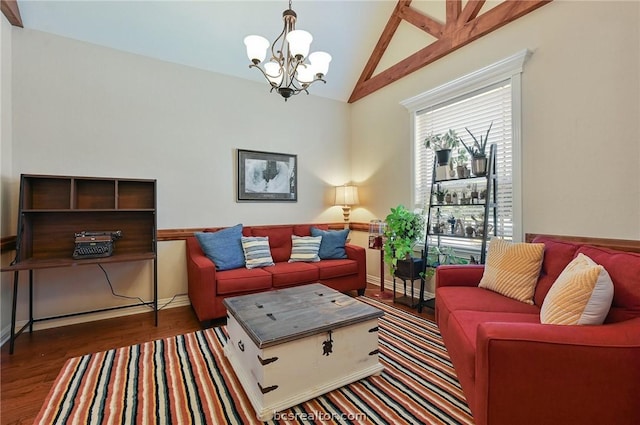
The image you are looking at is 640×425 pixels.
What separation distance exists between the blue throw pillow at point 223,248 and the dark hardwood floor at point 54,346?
0.63 metres

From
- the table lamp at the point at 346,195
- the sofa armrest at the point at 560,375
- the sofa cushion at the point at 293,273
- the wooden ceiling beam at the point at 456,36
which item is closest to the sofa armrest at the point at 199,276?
the sofa cushion at the point at 293,273

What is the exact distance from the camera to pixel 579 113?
7.11 feet

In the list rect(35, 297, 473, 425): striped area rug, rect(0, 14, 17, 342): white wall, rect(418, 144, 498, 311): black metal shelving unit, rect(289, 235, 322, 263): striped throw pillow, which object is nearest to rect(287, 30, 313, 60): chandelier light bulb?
rect(418, 144, 498, 311): black metal shelving unit

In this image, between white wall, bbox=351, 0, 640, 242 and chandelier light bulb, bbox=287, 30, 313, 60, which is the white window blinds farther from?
chandelier light bulb, bbox=287, 30, 313, 60

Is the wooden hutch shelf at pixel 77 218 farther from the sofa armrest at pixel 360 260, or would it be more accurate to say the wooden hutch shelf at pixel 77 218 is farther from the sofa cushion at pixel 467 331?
the sofa cushion at pixel 467 331

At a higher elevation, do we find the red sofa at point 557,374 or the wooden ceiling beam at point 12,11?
the wooden ceiling beam at point 12,11

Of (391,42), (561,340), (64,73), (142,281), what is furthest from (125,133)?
(561,340)

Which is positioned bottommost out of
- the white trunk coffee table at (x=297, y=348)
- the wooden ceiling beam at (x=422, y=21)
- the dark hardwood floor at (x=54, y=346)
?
the dark hardwood floor at (x=54, y=346)

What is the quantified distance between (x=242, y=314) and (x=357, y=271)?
192cm

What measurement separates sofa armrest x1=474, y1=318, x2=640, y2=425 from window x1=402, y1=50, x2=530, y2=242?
62.9 inches

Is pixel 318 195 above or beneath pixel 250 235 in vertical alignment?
above

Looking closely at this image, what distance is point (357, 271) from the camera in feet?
11.4

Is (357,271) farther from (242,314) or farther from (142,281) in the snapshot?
(142,281)

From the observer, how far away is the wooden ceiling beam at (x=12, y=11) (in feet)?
7.57
